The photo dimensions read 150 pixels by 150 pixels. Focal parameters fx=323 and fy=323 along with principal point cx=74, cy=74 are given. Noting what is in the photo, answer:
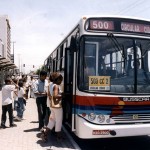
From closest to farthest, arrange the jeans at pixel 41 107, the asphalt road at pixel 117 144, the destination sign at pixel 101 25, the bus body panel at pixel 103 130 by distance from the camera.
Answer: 1. the bus body panel at pixel 103 130
2. the destination sign at pixel 101 25
3. the asphalt road at pixel 117 144
4. the jeans at pixel 41 107

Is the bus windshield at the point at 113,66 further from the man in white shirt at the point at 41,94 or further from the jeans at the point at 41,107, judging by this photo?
the jeans at the point at 41,107

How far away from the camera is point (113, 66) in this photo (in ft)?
24.9

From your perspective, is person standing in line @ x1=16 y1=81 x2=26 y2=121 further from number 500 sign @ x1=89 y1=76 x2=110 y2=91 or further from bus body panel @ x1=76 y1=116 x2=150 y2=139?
number 500 sign @ x1=89 y1=76 x2=110 y2=91

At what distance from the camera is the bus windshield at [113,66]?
7449 millimetres

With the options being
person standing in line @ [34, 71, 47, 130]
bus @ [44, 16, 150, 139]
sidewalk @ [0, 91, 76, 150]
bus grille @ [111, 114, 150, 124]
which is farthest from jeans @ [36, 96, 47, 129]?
bus grille @ [111, 114, 150, 124]

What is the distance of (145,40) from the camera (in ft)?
26.1

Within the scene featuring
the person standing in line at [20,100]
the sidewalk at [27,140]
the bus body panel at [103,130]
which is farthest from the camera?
the person standing in line at [20,100]

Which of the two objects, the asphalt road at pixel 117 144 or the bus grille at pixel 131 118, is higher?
the bus grille at pixel 131 118

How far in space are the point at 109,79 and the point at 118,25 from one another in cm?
138

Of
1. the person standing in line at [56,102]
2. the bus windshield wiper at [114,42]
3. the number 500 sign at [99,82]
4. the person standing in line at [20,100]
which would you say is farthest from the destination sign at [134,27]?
the person standing in line at [20,100]

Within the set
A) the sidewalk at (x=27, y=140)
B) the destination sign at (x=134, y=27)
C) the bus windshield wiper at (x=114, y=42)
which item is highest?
the destination sign at (x=134, y=27)

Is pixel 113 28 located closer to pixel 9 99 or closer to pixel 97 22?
pixel 97 22

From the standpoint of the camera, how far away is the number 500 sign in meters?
7.40

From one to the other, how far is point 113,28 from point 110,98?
1696mm
